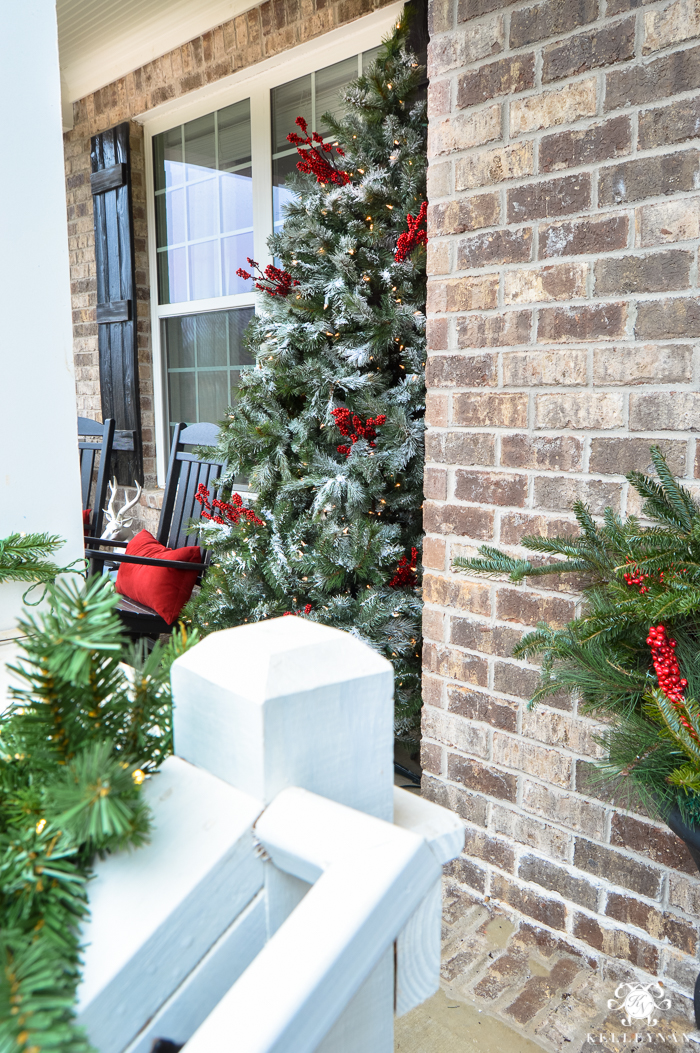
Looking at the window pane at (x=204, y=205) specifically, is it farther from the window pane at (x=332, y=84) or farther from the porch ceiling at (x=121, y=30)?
the window pane at (x=332, y=84)

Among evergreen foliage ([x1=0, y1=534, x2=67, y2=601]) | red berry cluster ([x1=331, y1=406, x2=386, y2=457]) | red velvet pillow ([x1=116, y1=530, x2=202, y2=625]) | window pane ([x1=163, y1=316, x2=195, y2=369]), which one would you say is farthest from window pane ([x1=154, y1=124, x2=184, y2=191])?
evergreen foliage ([x1=0, y1=534, x2=67, y2=601])

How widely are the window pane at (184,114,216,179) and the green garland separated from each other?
3.93 metres

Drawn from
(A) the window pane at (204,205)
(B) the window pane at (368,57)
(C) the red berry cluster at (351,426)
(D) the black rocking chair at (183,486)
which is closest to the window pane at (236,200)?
(A) the window pane at (204,205)

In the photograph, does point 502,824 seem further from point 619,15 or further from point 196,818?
point 619,15

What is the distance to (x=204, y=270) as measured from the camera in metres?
3.94

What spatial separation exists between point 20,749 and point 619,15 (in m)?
1.54

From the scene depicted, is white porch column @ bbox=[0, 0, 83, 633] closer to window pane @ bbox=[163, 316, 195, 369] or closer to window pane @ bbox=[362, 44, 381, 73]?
window pane @ bbox=[362, 44, 381, 73]

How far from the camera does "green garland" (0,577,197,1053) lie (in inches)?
12.6

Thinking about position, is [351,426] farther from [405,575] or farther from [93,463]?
[93,463]

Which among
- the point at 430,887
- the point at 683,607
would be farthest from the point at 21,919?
the point at 683,607

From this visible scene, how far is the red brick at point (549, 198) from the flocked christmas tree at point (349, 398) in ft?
1.73

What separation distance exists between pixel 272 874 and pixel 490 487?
130cm

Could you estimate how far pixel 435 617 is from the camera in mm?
1800

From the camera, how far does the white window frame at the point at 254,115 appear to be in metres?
3.00
